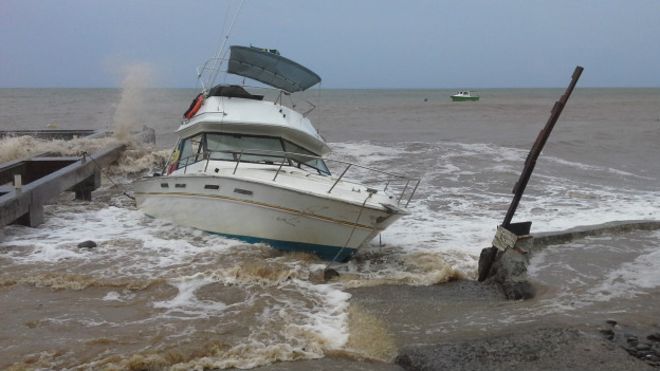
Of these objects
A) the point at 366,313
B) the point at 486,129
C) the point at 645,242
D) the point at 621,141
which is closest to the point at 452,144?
the point at 621,141

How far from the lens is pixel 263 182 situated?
854cm

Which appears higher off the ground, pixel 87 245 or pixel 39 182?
pixel 39 182

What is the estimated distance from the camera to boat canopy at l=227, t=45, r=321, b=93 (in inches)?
458

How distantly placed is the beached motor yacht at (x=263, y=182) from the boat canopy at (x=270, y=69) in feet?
0.07

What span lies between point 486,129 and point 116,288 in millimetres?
31113

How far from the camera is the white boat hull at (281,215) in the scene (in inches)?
328

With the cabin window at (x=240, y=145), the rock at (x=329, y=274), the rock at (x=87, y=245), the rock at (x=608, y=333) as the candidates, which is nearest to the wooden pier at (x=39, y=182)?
the rock at (x=87, y=245)

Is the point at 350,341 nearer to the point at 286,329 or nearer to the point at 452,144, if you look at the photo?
the point at 286,329

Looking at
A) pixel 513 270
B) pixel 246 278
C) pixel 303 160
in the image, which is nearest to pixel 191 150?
pixel 303 160

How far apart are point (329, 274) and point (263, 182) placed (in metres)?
1.67

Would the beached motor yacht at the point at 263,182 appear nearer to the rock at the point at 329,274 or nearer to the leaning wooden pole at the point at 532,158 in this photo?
the rock at the point at 329,274

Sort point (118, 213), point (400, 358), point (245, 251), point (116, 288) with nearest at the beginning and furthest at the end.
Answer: point (400, 358)
point (116, 288)
point (245, 251)
point (118, 213)

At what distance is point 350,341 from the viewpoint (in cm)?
592

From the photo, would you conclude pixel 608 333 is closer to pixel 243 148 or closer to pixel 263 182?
pixel 263 182
